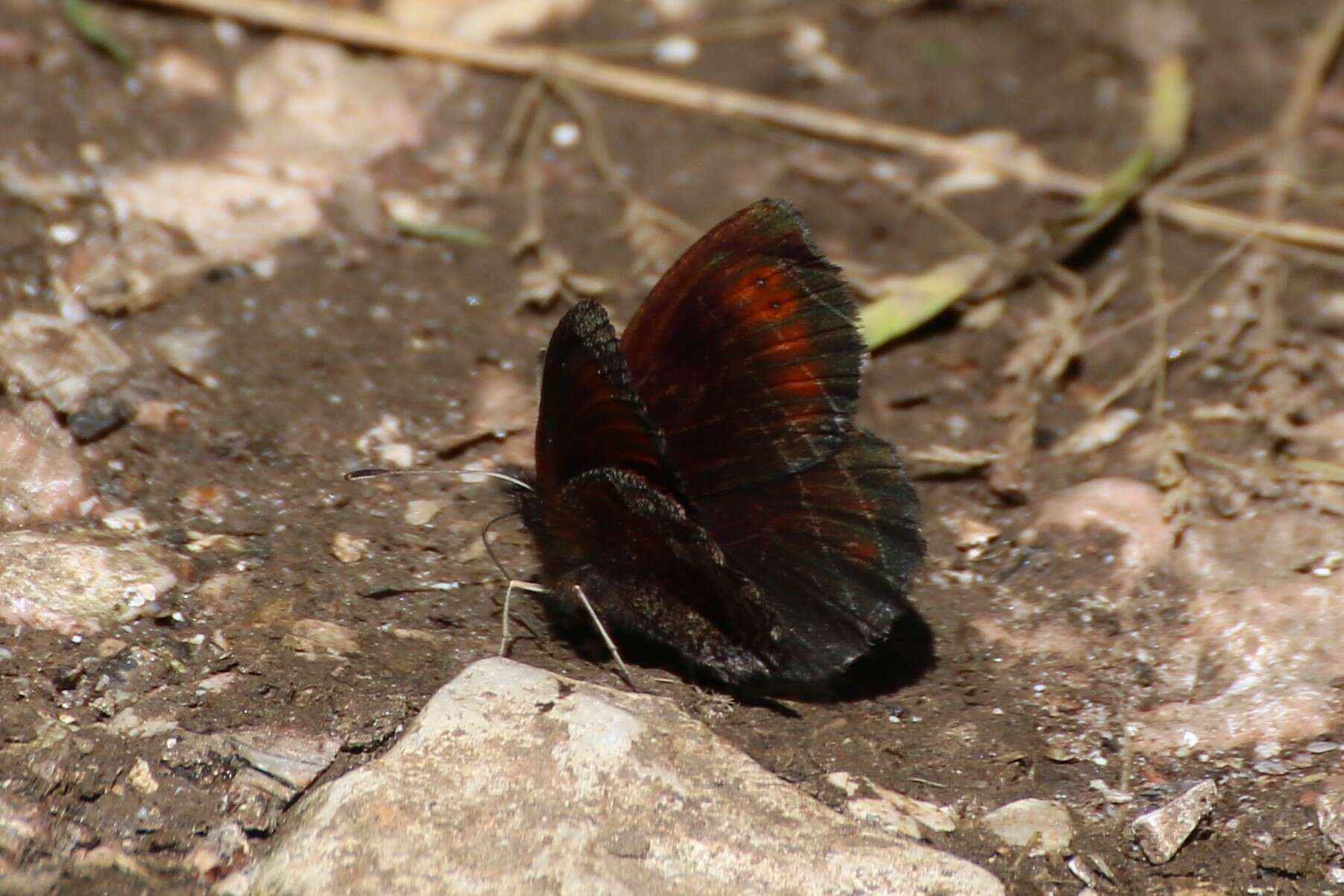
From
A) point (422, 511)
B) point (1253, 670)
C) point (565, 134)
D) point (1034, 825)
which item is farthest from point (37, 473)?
point (1253, 670)

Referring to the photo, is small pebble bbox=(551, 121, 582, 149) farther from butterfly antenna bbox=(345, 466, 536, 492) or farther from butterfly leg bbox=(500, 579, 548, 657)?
butterfly leg bbox=(500, 579, 548, 657)

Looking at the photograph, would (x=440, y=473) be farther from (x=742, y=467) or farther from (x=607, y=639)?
(x=742, y=467)

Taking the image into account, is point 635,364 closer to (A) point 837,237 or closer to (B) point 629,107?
(A) point 837,237

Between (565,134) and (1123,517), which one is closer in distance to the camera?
(1123,517)

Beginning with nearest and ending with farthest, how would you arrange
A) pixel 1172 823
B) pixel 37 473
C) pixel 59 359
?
1. pixel 1172 823
2. pixel 37 473
3. pixel 59 359

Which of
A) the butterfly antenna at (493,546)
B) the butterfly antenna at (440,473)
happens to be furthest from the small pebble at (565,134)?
the butterfly antenna at (493,546)

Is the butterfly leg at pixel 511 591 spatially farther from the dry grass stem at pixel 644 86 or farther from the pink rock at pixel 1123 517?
the dry grass stem at pixel 644 86

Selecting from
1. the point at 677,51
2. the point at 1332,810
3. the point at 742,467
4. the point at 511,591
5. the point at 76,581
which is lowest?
the point at 76,581

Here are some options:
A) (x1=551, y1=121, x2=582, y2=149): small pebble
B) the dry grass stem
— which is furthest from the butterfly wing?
the dry grass stem
